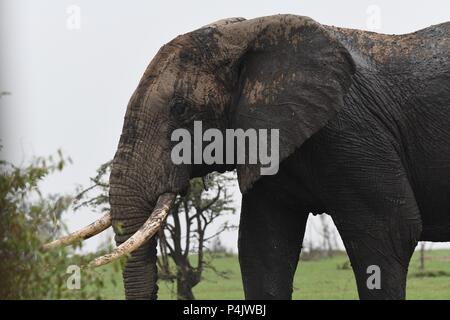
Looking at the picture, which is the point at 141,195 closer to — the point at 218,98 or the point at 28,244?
the point at 218,98

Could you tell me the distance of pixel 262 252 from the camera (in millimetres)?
9320

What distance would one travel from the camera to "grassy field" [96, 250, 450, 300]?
17.7 m

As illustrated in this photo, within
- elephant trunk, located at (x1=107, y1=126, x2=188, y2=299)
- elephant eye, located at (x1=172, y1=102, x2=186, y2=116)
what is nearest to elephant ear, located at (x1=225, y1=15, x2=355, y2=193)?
elephant eye, located at (x1=172, y1=102, x2=186, y2=116)

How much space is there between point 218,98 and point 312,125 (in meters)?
0.63

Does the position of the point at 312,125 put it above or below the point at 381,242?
above

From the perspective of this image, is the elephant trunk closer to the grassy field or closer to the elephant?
the elephant

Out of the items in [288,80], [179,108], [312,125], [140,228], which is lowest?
[140,228]

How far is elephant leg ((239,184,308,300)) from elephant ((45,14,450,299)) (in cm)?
10

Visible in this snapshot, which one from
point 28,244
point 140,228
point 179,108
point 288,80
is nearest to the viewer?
point 28,244

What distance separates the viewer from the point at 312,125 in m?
8.64

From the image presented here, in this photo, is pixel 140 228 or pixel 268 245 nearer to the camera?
pixel 140 228

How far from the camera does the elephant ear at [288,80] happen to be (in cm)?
868

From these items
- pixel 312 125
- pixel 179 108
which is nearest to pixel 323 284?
pixel 312 125

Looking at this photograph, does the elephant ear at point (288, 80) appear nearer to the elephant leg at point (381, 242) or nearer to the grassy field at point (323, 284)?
the elephant leg at point (381, 242)
